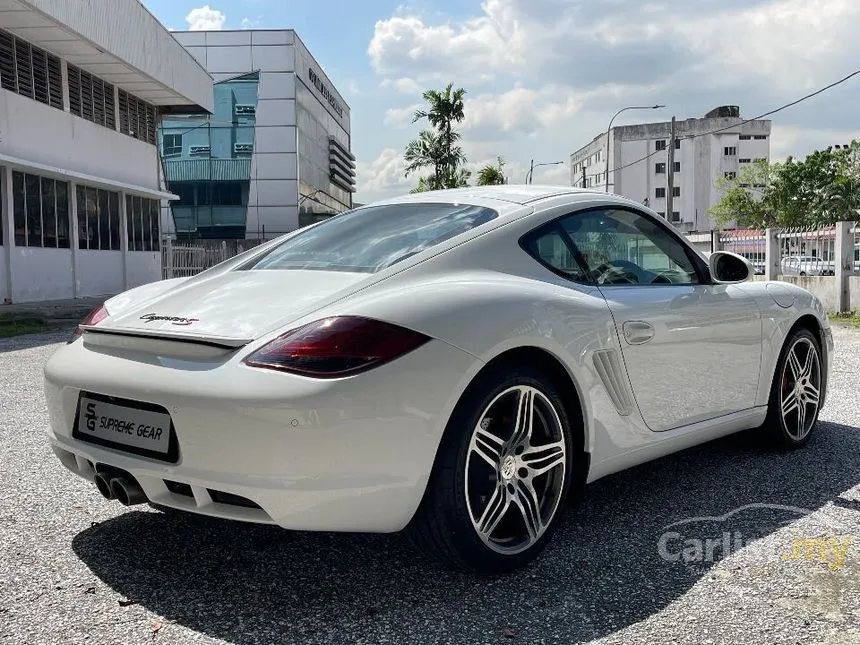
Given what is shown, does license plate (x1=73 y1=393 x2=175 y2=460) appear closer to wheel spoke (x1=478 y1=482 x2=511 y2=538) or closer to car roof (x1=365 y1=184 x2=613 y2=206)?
wheel spoke (x1=478 y1=482 x2=511 y2=538)

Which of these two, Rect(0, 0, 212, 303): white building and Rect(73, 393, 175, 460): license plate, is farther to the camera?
Rect(0, 0, 212, 303): white building

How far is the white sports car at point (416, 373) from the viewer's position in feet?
7.84

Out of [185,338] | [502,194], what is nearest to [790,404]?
[502,194]

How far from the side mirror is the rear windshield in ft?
4.37

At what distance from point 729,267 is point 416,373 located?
7.23 ft

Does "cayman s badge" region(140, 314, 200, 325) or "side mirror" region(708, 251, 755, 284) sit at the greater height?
"side mirror" region(708, 251, 755, 284)

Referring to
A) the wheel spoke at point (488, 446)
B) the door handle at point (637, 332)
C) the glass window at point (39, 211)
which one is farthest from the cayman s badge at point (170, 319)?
the glass window at point (39, 211)

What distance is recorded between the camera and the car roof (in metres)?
3.43

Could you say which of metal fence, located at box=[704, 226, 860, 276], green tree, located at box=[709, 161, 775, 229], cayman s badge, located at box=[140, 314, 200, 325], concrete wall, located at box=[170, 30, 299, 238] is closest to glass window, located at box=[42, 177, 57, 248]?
metal fence, located at box=[704, 226, 860, 276]

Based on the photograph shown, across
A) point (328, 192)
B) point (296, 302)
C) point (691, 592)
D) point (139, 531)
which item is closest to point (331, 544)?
point (139, 531)

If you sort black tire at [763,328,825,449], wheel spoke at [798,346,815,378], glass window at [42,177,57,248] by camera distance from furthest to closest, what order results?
glass window at [42,177,57,248] < wheel spoke at [798,346,815,378] < black tire at [763,328,825,449]

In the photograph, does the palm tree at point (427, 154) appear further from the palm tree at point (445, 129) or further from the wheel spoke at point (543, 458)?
the wheel spoke at point (543, 458)

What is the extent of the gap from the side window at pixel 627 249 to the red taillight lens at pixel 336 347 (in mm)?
1175

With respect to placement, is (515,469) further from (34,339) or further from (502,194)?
(34,339)
